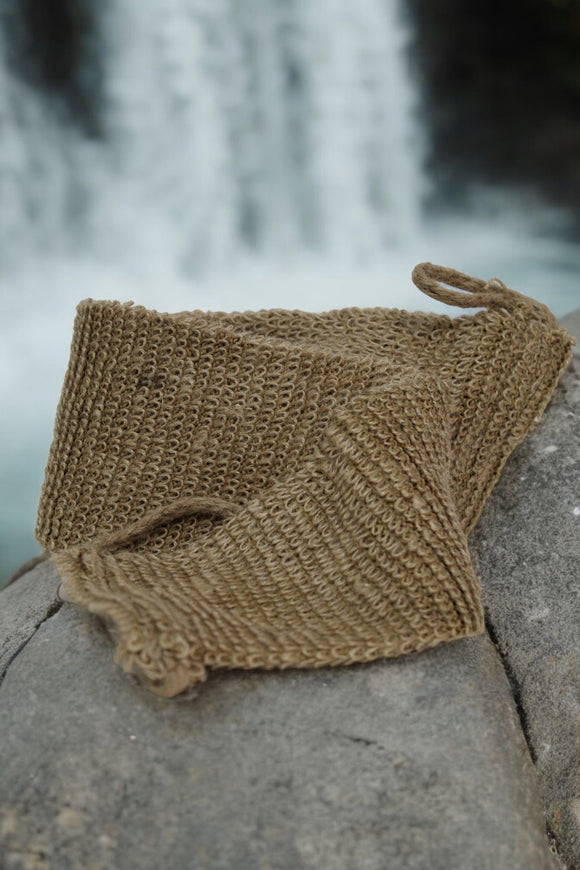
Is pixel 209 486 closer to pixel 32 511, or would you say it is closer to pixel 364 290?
pixel 32 511

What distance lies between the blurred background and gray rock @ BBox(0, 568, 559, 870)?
159cm

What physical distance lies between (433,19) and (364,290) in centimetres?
98

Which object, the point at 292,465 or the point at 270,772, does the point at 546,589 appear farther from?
the point at 270,772

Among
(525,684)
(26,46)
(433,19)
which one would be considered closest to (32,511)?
(26,46)

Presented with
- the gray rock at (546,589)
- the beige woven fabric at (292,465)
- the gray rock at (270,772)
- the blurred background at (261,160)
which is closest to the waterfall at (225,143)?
the blurred background at (261,160)

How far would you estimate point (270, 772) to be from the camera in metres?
0.73

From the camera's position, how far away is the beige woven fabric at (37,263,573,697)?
2.83ft

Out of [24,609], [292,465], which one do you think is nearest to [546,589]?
[292,465]

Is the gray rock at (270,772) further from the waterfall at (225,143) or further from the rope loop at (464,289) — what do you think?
the waterfall at (225,143)

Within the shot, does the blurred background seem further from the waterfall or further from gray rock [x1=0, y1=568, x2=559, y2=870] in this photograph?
gray rock [x1=0, y1=568, x2=559, y2=870]

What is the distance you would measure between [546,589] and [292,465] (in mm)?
367

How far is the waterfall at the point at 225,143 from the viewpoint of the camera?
2473 mm

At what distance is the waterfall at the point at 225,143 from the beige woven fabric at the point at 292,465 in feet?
5.11

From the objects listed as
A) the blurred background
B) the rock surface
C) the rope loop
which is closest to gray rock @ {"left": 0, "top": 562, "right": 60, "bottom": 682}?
the rock surface
